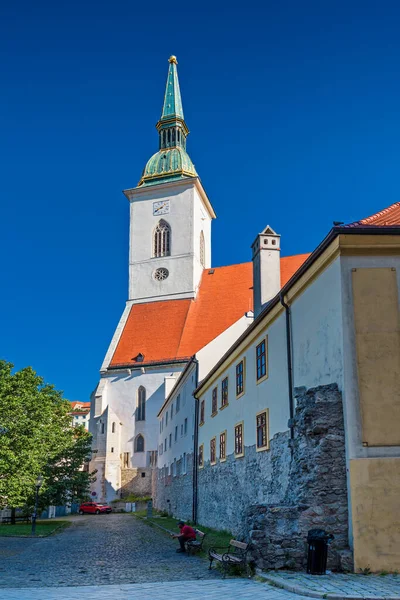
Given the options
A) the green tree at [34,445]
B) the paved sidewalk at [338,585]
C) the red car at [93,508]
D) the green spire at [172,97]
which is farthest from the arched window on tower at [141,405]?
the paved sidewalk at [338,585]

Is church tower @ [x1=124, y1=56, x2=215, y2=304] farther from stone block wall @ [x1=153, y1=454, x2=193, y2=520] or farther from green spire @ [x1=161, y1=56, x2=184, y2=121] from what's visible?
stone block wall @ [x1=153, y1=454, x2=193, y2=520]

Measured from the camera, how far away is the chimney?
23.2m

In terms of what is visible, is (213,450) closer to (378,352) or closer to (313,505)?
(313,505)

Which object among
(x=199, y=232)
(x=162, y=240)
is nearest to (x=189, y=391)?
(x=162, y=240)

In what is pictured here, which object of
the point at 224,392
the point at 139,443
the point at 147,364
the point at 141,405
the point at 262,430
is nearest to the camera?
the point at 262,430

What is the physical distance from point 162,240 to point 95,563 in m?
53.9

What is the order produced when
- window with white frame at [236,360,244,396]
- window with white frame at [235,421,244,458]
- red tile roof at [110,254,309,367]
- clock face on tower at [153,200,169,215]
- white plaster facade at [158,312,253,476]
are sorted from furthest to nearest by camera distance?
clock face on tower at [153,200,169,215], red tile roof at [110,254,309,367], white plaster facade at [158,312,253,476], window with white frame at [236,360,244,396], window with white frame at [235,421,244,458]

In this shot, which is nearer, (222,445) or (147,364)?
(222,445)

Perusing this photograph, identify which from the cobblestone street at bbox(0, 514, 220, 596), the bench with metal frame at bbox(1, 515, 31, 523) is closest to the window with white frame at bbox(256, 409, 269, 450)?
the cobblestone street at bbox(0, 514, 220, 596)

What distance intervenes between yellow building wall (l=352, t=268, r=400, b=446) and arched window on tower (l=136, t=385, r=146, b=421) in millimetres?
46653

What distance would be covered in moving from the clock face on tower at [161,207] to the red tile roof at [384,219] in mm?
53935

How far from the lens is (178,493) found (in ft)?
109

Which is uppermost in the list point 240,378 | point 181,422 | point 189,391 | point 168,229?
point 168,229

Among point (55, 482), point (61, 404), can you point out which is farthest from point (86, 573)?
point (61, 404)
